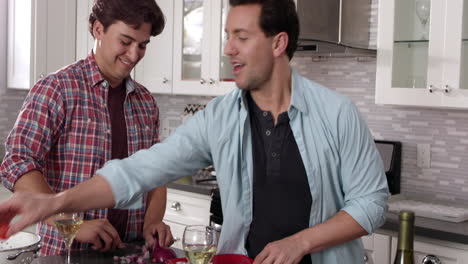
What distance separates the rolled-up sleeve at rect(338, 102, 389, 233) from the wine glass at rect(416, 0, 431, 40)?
147 centimetres

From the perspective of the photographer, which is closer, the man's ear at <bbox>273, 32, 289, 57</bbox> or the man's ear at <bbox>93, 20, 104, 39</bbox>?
the man's ear at <bbox>273, 32, 289, 57</bbox>

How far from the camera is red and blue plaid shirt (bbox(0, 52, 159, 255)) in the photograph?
2266 mm

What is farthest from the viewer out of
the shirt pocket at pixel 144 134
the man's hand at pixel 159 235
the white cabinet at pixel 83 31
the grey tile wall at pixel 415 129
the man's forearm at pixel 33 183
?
the white cabinet at pixel 83 31

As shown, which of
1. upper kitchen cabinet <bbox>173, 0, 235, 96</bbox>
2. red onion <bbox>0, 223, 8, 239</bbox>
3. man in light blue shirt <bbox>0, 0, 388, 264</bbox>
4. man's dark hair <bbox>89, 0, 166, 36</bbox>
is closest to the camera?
red onion <bbox>0, 223, 8, 239</bbox>

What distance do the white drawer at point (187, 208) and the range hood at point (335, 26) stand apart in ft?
3.38

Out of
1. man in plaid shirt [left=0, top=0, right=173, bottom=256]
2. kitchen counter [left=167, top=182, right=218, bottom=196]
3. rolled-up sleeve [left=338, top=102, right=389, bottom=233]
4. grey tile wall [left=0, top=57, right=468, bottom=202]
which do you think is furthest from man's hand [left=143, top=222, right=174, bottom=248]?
grey tile wall [left=0, top=57, right=468, bottom=202]

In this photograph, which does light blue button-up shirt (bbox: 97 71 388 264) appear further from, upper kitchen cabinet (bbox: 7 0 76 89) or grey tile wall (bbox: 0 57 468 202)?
upper kitchen cabinet (bbox: 7 0 76 89)

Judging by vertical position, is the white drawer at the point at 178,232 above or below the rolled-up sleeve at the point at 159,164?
below

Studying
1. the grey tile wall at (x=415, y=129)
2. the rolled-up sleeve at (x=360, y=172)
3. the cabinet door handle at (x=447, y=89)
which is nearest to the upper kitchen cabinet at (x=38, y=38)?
the grey tile wall at (x=415, y=129)

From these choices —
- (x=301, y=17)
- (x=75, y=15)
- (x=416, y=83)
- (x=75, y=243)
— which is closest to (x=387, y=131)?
(x=416, y=83)

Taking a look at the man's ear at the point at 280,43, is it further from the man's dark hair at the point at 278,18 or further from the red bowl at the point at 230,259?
the red bowl at the point at 230,259

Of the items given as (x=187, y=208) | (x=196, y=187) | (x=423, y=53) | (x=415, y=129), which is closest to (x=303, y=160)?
(x=423, y=53)

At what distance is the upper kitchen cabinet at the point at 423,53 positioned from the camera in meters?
3.17

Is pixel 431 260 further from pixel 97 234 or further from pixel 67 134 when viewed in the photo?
pixel 67 134
